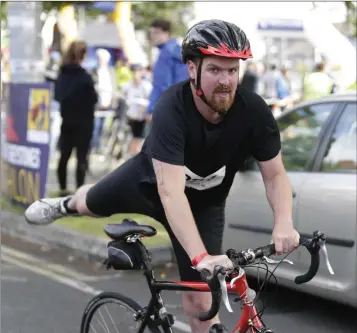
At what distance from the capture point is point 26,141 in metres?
8.86

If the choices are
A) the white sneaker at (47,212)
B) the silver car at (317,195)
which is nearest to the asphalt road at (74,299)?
the silver car at (317,195)

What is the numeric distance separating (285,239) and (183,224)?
1.30ft

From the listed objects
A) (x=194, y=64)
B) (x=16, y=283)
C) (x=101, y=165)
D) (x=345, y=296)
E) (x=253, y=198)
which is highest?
(x=194, y=64)

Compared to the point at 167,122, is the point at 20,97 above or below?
below

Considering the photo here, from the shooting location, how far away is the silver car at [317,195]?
192 inches

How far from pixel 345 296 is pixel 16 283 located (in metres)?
2.69

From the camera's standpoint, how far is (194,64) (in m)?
3.02

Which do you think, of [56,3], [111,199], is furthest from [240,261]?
[56,3]

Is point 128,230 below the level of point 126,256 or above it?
above

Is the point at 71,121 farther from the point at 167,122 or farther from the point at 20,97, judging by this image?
the point at 167,122

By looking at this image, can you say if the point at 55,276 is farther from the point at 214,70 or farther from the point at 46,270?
the point at 214,70

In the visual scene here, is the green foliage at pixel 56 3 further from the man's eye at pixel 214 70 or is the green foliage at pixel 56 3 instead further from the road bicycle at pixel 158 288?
the man's eye at pixel 214 70

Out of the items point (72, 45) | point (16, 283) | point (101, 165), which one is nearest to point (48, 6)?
point (101, 165)

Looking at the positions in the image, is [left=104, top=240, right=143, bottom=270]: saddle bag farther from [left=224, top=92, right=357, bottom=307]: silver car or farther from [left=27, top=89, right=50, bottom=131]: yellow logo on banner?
[left=27, top=89, right=50, bottom=131]: yellow logo on banner
